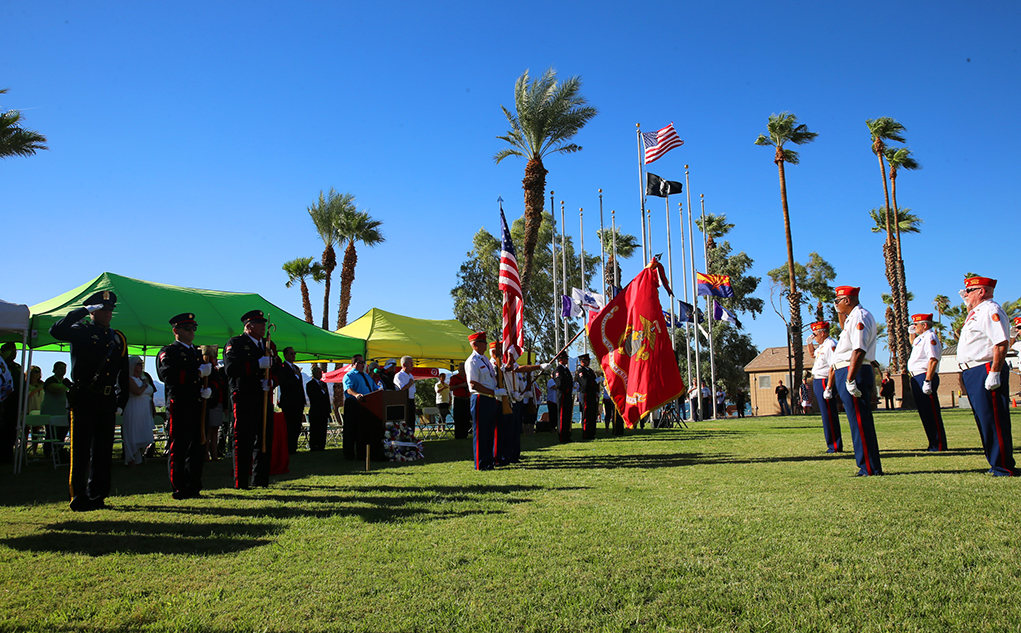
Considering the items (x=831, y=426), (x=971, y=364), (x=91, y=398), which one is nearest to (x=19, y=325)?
(x=91, y=398)

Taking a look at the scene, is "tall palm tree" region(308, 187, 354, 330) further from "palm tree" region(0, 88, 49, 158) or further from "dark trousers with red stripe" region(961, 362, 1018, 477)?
"dark trousers with red stripe" region(961, 362, 1018, 477)

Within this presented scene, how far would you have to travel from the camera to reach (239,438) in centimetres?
790

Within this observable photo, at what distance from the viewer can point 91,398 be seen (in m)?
6.79

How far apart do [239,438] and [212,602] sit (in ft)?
15.4

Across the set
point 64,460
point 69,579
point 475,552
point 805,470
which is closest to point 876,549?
point 475,552

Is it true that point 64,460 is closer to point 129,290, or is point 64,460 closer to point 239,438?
point 129,290

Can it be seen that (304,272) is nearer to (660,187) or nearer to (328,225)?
(328,225)

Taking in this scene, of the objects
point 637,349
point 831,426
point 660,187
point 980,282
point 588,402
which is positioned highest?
point 660,187

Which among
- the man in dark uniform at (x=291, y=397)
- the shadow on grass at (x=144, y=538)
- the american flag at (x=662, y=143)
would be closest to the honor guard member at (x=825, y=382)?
the shadow on grass at (x=144, y=538)

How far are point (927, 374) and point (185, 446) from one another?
32.6 ft

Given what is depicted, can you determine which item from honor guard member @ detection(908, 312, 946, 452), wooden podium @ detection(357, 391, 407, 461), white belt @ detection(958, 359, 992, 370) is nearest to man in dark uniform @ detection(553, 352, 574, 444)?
wooden podium @ detection(357, 391, 407, 461)

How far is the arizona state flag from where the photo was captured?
10633mm

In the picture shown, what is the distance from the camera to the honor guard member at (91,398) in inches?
261

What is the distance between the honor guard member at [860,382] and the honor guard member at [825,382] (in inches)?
78.0
